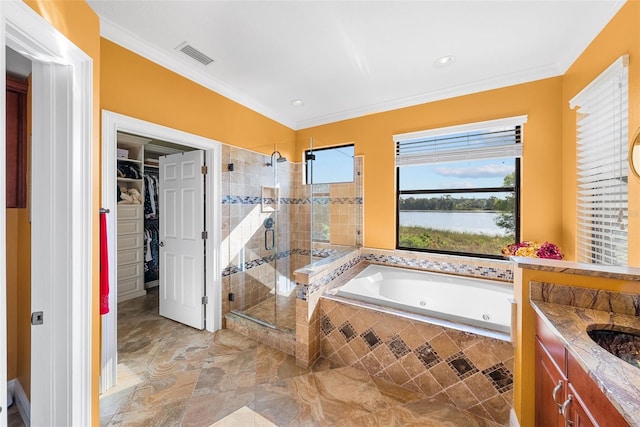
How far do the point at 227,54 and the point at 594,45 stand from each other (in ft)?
9.17

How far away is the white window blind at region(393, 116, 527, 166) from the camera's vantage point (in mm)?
2490

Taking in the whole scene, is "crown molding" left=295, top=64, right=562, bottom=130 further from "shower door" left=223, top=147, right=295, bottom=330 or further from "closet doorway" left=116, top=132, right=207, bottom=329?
"closet doorway" left=116, top=132, right=207, bottom=329

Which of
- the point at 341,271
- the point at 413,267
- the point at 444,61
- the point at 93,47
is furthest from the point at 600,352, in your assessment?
the point at 93,47

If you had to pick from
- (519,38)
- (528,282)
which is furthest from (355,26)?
(528,282)

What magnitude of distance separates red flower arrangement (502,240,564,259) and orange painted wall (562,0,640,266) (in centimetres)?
26

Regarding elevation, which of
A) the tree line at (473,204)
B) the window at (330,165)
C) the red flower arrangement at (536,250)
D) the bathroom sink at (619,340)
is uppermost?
the window at (330,165)

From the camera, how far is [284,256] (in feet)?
10.5

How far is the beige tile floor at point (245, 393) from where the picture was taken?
155 centimetres

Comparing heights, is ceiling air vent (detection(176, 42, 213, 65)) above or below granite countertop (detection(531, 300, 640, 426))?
above

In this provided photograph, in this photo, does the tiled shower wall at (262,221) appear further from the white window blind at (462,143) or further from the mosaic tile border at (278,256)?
the white window blind at (462,143)

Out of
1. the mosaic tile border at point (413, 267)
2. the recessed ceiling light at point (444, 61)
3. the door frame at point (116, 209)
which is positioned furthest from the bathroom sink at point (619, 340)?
the door frame at point (116, 209)

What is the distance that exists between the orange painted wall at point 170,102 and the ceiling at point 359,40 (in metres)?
0.10

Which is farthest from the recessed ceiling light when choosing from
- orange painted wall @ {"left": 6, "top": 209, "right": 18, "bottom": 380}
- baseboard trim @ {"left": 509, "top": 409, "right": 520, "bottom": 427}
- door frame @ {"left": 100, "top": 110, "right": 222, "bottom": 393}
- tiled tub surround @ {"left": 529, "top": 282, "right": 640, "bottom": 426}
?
orange painted wall @ {"left": 6, "top": 209, "right": 18, "bottom": 380}

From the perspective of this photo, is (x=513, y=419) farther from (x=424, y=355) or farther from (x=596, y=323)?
(x=596, y=323)
